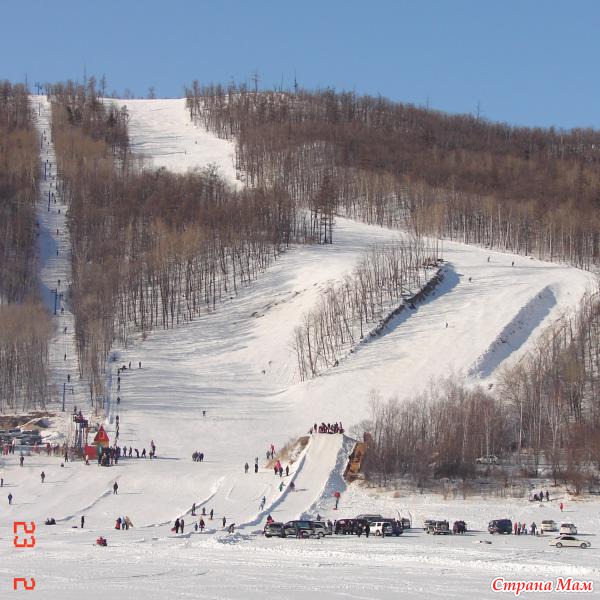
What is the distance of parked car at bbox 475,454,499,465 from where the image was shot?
50394 millimetres

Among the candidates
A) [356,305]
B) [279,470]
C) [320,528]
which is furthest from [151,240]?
[320,528]

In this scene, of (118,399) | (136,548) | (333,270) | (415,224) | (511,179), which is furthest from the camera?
(511,179)

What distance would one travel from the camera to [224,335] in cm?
8600

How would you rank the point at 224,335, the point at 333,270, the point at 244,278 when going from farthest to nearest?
1. the point at 244,278
2. the point at 333,270
3. the point at 224,335

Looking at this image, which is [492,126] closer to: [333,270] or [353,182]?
[353,182]

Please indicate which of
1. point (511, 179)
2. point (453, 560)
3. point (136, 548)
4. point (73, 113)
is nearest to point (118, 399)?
point (136, 548)

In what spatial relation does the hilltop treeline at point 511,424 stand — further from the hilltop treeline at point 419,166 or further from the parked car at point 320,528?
the hilltop treeline at point 419,166

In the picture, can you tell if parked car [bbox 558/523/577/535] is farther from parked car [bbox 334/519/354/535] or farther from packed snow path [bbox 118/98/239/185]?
packed snow path [bbox 118/98/239/185]

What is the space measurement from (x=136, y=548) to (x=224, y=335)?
55.9m

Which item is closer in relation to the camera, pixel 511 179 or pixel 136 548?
pixel 136 548

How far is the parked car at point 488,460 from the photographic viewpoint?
5039cm

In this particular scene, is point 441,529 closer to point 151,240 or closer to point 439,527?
point 439,527

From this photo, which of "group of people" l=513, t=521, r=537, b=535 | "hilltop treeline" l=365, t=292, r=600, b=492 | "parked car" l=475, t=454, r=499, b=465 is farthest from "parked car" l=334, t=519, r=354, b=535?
"parked car" l=475, t=454, r=499, b=465

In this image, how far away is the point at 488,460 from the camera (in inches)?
2010
